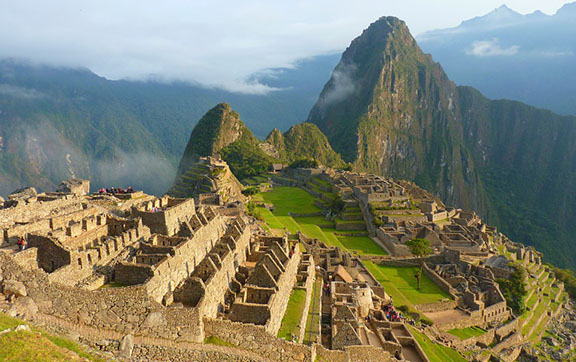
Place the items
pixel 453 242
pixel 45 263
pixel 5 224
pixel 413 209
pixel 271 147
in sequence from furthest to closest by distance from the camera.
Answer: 1. pixel 271 147
2. pixel 413 209
3. pixel 453 242
4. pixel 5 224
5. pixel 45 263

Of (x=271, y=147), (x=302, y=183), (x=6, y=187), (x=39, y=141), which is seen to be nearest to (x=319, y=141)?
(x=271, y=147)

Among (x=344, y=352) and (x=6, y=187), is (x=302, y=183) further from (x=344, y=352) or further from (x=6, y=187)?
(x=344, y=352)

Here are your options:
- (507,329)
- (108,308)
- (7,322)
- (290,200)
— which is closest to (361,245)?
(507,329)

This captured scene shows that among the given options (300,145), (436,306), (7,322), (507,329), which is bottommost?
(507,329)

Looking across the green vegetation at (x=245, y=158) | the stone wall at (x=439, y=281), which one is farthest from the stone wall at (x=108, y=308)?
the green vegetation at (x=245, y=158)

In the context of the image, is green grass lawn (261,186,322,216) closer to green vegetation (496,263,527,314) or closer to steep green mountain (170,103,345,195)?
steep green mountain (170,103,345,195)

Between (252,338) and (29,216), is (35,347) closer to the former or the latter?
(252,338)
